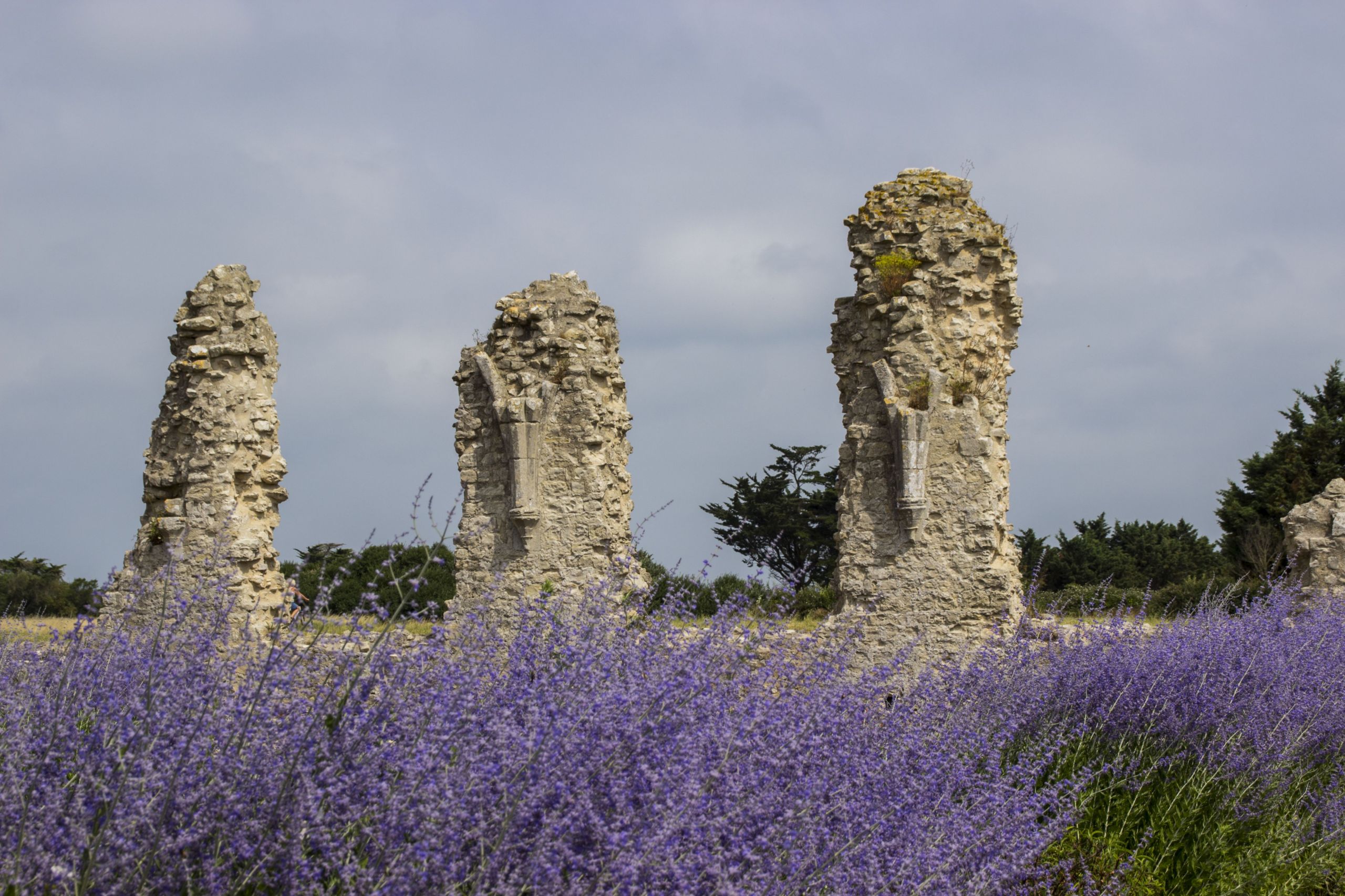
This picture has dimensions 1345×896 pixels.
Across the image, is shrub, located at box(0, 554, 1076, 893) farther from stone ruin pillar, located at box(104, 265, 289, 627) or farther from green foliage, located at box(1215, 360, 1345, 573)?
green foliage, located at box(1215, 360, 1345, 573)

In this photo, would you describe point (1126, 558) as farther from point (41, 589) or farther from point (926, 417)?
point (41, 589)

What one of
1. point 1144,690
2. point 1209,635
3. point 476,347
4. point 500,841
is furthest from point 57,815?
point 476,347

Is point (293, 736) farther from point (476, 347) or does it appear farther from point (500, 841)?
point (476, 347)

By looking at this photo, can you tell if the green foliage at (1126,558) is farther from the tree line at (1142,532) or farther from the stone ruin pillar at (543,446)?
the stone ruin pillar at (543,446)

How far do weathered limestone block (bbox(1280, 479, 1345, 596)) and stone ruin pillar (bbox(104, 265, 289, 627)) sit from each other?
32.1ft

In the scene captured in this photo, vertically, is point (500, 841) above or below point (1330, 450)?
A: below

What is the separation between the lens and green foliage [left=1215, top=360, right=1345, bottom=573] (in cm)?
1956

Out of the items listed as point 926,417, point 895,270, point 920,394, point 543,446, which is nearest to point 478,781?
point 926,417

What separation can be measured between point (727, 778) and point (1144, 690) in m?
3.46

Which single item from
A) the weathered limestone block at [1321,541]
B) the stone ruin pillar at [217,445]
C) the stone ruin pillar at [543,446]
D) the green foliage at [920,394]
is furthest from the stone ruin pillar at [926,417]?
the stone ruin pillar at [217,445]

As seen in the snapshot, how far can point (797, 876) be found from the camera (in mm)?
3191

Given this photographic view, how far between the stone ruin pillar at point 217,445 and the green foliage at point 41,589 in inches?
326

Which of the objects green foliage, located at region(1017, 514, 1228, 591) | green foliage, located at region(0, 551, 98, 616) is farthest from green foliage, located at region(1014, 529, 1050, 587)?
green foliage, located at region(0, 551, 98, 616)

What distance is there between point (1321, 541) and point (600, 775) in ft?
36.1
